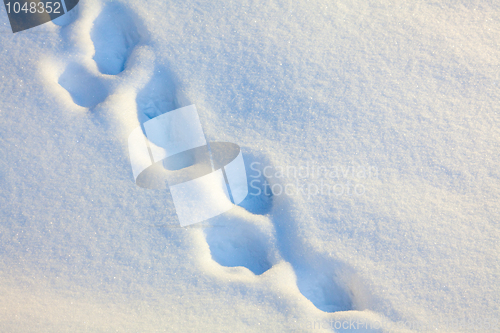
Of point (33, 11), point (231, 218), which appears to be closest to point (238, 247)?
point (231, 218)

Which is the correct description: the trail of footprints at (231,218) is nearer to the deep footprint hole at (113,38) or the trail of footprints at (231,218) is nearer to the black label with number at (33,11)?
the deep footprint hole at (113,38)

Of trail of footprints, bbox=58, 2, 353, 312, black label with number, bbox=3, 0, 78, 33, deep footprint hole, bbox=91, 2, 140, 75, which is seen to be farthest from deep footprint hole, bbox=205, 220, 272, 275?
black label with number, bbox=3, 0, 78, 33

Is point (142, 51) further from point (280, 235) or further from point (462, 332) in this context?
point (462, 332)

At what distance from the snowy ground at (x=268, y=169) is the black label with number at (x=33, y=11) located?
35mm

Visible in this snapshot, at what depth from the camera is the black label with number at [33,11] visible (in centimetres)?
111

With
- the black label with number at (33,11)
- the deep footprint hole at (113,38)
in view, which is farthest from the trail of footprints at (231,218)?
the black label with number at (33,11)

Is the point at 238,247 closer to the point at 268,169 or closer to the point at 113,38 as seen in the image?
the point at 268,169

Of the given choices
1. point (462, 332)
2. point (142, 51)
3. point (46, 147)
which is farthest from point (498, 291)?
point (46, 147)

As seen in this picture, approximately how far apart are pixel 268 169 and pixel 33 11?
107 centimetres

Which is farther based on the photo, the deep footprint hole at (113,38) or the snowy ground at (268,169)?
the deep footprint hole at (113,38)

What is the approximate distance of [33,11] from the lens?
1.14m

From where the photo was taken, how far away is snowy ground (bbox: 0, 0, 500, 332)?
101 centimetres

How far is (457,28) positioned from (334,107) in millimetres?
543

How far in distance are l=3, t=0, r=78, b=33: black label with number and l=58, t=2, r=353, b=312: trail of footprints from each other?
150 millimetres
